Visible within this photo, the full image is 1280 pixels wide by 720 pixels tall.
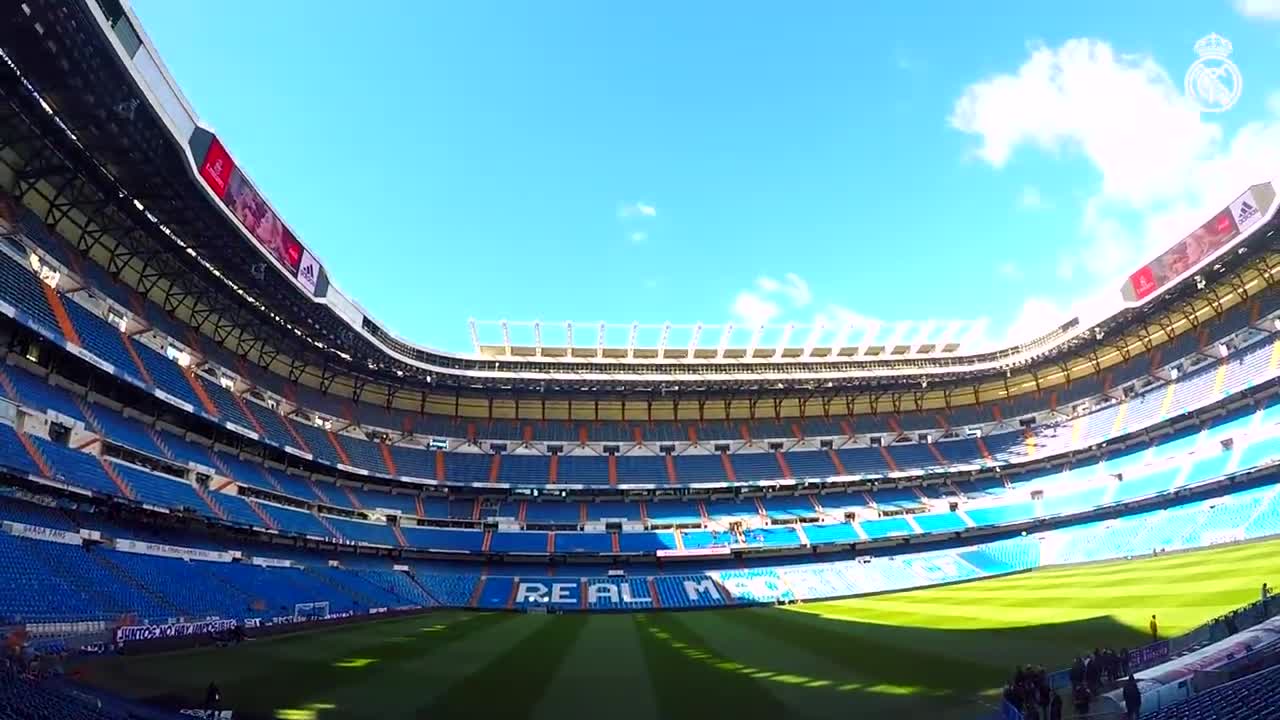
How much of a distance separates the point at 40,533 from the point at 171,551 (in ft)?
21.5

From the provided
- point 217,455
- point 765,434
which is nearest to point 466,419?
point 217,455

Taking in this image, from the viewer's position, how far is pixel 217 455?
35.7 meters

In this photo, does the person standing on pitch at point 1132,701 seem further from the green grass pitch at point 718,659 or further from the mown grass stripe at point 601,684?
the mown grass stripe at point 601,684

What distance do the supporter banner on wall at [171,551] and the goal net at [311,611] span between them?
487 cm

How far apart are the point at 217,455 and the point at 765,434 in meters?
40.9

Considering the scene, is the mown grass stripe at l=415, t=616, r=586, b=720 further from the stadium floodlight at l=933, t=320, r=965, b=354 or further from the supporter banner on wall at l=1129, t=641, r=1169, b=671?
the stadium floodlight at l=933, t=320, r=965, b=354

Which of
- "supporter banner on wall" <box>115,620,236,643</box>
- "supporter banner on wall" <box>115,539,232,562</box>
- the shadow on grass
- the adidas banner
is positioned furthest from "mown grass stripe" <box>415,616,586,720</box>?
the adidas banner

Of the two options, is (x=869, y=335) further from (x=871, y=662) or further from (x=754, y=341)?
(x=871, y=662)

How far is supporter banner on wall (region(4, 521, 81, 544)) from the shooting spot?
20.9 metres

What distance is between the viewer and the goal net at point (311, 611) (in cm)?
2908

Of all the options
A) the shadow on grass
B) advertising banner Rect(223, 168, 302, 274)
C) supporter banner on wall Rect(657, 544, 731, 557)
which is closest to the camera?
the shadow on grass

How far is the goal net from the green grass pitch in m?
2.16

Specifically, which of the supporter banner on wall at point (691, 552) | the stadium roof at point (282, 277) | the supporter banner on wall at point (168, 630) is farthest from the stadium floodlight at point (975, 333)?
the supporter banner on wall at point (168, 630)

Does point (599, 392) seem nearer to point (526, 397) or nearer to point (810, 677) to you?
point (526, 397)
